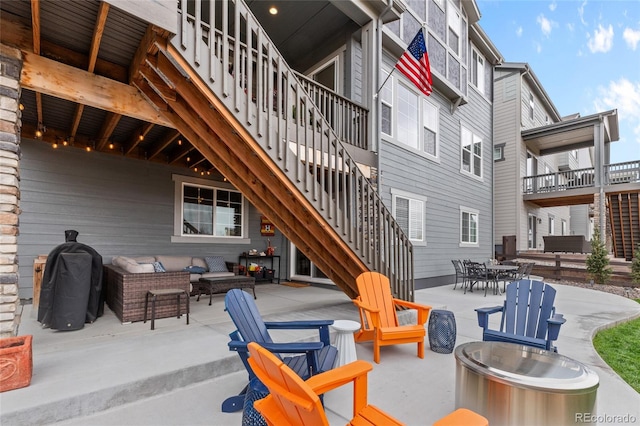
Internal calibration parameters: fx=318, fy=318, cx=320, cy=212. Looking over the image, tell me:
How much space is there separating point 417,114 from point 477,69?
4.89 metres

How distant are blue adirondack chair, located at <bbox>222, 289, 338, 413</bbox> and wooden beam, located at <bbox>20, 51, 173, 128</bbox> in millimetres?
2566

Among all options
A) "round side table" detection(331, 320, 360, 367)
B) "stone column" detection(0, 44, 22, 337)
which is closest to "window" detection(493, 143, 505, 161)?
"round side table" detection(331, 320, 360, 367)

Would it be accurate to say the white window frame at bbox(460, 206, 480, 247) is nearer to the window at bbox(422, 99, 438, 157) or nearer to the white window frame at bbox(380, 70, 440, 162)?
the white window frame at bbox(380, 70, 440, 162)

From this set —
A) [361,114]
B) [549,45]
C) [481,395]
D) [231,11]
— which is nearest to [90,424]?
[481,395]

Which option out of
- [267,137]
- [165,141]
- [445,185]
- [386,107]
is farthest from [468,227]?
[165,141]

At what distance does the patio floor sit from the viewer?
7.74 ft

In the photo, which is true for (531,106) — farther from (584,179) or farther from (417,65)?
(417,65)

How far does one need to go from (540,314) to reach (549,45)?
26.0 m

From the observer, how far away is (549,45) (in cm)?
2191

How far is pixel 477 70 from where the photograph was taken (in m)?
11.4

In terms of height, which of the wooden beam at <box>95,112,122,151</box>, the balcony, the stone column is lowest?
the stone column

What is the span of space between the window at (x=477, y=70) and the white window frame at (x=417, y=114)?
3266 millimetres

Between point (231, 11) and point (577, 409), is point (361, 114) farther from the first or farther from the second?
point (577, 409)

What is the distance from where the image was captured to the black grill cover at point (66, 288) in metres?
3.85
